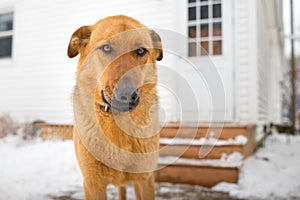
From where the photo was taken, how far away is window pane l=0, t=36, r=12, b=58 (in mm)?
804

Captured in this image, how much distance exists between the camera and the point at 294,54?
44.0 inches

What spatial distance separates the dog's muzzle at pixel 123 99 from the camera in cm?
45

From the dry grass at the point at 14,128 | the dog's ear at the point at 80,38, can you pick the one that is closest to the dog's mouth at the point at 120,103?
the dog's ear at the point at 80,38

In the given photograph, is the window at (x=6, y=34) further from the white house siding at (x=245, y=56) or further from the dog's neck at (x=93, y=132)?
the white house siding at (x=245, y=56)

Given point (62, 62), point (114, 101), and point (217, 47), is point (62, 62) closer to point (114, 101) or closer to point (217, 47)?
point (114, 101)

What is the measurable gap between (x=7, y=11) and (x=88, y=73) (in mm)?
465

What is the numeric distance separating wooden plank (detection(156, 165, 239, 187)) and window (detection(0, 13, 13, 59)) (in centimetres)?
100

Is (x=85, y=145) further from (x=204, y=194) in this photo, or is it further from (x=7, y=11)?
(x=204, y=194)

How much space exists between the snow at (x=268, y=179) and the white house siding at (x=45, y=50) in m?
0.91

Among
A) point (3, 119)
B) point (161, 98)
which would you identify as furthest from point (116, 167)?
point (3, 119)

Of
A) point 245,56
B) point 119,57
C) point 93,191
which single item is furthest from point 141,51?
point 245,56

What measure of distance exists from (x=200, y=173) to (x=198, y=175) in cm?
2

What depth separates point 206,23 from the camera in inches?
37.2

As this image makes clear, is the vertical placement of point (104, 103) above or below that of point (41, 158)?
above
